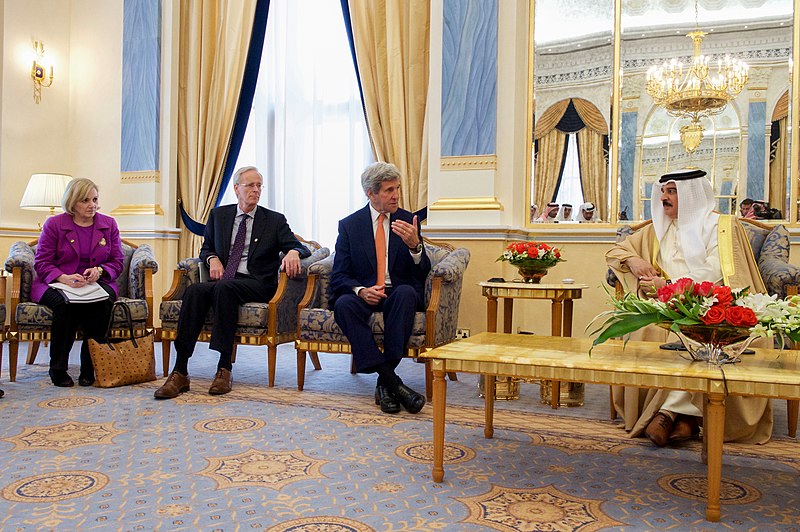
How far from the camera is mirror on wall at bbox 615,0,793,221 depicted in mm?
4523

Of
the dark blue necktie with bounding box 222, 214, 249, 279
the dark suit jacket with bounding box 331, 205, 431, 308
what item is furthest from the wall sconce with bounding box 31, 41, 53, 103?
the dark suit jacket with bounding box 331, 205, 431, 308

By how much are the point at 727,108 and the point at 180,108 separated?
4.60m

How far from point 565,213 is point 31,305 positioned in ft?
11.8

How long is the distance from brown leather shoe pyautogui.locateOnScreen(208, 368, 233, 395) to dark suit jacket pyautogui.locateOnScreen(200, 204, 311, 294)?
638 millimetres

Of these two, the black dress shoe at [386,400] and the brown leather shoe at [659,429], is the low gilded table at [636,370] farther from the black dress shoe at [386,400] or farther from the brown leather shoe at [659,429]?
the black dress shoe at [386,400]

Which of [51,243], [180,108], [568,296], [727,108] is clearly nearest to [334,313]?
[568,296]

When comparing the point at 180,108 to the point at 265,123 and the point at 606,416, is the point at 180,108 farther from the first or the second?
the point at 606,416

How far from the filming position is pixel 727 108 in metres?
4.63

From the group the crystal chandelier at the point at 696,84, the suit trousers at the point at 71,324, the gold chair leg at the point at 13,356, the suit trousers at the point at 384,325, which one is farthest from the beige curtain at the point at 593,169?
the gold chair leg at the point at 13,356

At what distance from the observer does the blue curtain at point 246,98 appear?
19.9ft

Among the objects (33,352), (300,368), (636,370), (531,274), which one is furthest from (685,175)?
(33,352)

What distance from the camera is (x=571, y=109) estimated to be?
501 centimetres

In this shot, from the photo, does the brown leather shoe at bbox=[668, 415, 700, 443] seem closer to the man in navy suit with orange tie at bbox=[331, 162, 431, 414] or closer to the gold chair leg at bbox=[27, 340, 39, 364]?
the man in navy suit with orange tie at bbox=[331, 162, 431, 414]

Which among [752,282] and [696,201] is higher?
[696,201]
